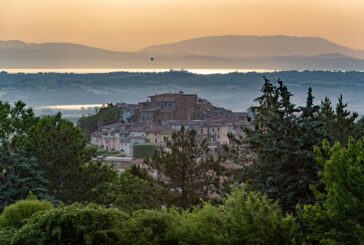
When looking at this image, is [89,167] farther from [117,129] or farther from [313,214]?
[117,129]

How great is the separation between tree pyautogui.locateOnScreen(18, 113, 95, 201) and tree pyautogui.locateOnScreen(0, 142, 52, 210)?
1.38 metres

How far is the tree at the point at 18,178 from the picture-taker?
2328 centimetres

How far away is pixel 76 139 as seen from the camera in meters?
28.4

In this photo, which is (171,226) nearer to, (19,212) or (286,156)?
(286,156)

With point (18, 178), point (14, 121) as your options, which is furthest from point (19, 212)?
point (14, 121)

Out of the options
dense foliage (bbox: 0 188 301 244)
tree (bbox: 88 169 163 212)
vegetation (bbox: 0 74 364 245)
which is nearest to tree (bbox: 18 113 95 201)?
vegetation (bbox: 0 74 364 245)

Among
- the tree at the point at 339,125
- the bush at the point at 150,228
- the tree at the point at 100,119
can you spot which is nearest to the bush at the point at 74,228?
the bush at the point at 150,228

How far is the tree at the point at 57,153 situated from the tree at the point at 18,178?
4.52 feet

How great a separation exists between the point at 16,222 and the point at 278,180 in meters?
6.54

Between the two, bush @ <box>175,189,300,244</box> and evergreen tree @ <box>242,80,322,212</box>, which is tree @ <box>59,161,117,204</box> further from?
bush @ <box>175,189,300,244</box>

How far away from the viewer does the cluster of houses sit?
97.5m

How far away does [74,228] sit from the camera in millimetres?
14945

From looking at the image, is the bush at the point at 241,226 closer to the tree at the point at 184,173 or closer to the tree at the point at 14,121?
the tree at the point at 184,173

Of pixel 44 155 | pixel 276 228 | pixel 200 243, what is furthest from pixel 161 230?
pixel 44 155
